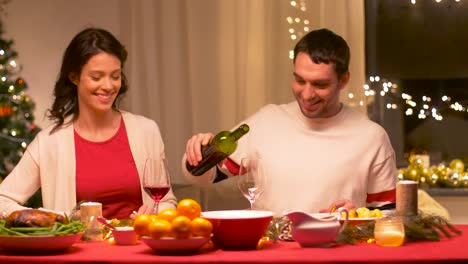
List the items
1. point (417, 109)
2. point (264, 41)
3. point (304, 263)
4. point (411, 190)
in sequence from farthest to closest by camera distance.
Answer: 1. point (417, 109)
2. point (264, 41)
3. point (411, 190)
4. point (304, 263)

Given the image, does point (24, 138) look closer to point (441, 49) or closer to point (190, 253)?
point (441, 49)

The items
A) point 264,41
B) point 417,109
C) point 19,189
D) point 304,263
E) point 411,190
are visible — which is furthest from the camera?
point 417,109

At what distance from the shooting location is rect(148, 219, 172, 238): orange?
2291 millimetres

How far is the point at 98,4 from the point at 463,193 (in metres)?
2.46

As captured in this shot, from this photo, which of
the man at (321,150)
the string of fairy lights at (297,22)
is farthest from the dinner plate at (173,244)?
the string of fairy lights at (297,22)

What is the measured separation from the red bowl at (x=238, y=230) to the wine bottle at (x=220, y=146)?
0.59 metres

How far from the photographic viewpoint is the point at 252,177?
2604 mm

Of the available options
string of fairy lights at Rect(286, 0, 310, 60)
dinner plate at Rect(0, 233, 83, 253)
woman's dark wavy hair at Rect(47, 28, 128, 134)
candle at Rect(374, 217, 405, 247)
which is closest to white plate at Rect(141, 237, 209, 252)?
dinner plate at Rect(0, 233, 83, 253)

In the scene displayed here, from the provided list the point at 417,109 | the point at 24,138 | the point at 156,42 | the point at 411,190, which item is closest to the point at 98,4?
the point at 156,42

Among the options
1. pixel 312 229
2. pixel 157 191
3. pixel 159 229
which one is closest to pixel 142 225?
pixel 159 229

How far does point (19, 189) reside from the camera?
3.47 metres

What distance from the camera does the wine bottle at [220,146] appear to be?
2984 mm

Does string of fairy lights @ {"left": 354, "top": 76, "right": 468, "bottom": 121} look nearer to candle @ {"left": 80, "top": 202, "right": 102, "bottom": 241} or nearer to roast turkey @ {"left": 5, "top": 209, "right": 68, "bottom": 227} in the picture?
candle @ {"left": 80, "top": 202, "right": 102, "bottom": 241}

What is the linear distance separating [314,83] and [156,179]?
985mm
